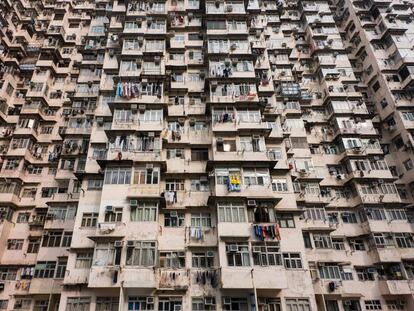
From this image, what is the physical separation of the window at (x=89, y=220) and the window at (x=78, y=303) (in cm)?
489

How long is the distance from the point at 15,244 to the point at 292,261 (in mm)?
22797

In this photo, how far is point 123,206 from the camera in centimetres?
2181

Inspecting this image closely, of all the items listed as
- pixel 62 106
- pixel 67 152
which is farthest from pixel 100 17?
pixel 67 152

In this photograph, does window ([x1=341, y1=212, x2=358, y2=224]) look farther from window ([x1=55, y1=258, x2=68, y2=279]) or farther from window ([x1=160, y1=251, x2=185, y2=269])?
window ([x1=55, y1=258, x2=68, y2=279])

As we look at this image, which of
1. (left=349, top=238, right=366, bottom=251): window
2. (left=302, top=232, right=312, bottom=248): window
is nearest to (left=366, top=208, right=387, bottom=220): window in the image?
(left=349, top=238, right=366, bottom=251): window

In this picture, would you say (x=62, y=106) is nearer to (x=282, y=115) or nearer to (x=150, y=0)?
(x=150, y=0)

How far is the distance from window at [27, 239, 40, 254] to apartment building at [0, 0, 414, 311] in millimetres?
297

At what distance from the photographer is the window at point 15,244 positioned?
25688mm

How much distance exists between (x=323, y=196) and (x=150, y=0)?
26830mm

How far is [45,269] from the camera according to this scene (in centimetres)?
2373

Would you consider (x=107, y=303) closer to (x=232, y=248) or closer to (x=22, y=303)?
(x=22, y=303)

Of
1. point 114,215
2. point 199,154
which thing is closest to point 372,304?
point 199,154

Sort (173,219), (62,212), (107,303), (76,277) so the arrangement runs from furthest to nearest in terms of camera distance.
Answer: (62,212)
(173,219)
(76,277)
(107,303)

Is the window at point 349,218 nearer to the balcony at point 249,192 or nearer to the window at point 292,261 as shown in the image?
the window at point 292,261
